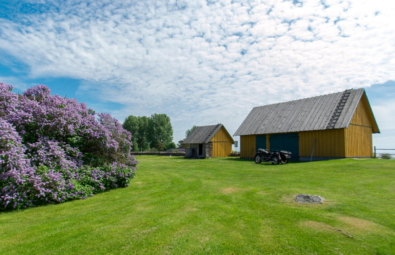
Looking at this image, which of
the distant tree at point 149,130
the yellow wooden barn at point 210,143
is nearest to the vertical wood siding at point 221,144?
the yellow wooden barn at point 210,143

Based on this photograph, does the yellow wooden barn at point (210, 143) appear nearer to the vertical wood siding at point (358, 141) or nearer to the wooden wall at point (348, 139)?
the wooden wall at point (348, 139)

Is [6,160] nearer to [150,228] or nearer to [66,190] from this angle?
[66,190]

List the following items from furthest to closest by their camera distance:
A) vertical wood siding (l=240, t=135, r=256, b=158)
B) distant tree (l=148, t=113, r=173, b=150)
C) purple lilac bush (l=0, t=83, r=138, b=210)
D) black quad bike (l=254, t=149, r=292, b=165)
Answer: distant tree (l=148, t=113, r=173, b=150)
vertical wood siding (l=240, t=135, r=256, b=158)
black quad bike (l=254, t=149, r=292, b=165)
purple lilac bush (l=0, t=83, r=138, b=210)

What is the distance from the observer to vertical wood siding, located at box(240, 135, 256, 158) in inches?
1090

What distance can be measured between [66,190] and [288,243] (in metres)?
7.80

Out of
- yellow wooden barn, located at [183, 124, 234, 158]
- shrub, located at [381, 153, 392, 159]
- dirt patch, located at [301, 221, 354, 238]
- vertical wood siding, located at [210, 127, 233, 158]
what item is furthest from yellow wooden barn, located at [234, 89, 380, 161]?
dirt patch, located at [301, 221, 354, 238]

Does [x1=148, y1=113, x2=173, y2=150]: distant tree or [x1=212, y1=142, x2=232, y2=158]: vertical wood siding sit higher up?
[x1=148, y1=113, x2=173, y2=150]: distant tree

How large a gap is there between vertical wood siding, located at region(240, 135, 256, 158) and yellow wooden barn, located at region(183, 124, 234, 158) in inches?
300

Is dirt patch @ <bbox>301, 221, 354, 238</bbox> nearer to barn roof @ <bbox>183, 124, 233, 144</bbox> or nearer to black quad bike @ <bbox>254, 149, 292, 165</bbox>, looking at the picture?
black quad bike @ <bbox>254, 149, 292, 165</bbox>

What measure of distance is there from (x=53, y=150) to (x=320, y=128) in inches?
808

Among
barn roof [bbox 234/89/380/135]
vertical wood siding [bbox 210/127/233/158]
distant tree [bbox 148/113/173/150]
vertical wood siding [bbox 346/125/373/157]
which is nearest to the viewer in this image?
vertical wood siding [bbox 346/125/373/157]

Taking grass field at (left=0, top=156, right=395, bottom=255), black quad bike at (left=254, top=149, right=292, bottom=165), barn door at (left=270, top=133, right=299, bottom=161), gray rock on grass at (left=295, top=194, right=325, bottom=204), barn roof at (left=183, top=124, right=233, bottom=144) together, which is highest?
barn roof at (left=183, top=124, right=233, bottom=144)

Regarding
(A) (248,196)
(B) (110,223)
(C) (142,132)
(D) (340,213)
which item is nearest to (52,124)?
(B) (110,223)

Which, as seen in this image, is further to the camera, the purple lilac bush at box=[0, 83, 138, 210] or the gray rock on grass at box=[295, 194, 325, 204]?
the purple lilac bush at box=[0, 83, 138, 210]
